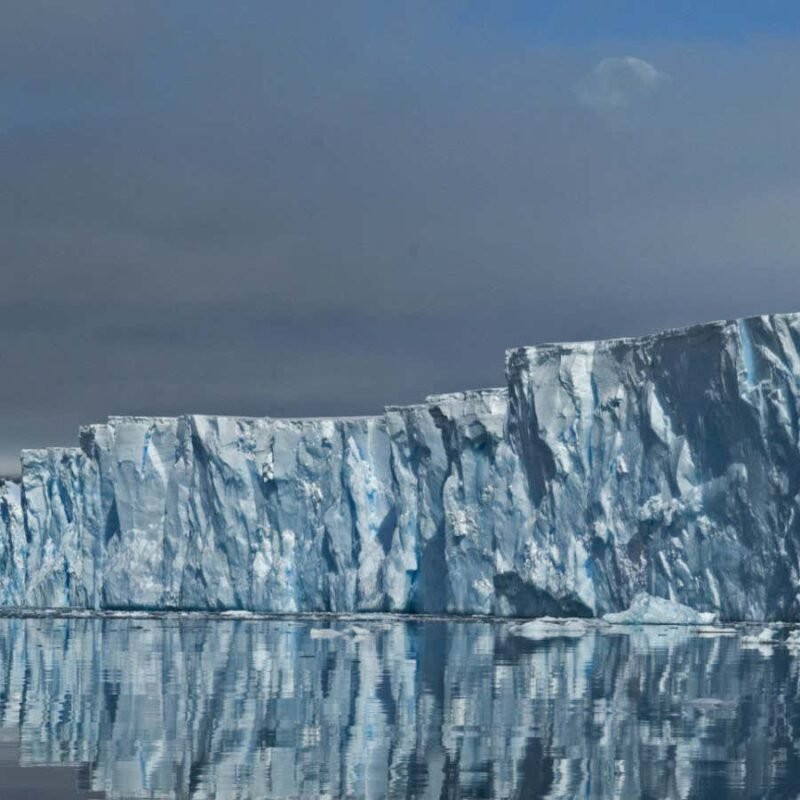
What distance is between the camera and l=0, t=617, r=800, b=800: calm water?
27.1 ft

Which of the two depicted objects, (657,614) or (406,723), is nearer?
(406,723)

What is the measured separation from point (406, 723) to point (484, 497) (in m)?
21.7

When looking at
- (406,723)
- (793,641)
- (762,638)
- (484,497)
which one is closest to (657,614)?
(762,638)

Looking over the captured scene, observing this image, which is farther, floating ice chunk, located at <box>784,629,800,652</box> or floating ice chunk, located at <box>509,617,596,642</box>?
floating ice chunk, located at <box>509,617,596,642</box>

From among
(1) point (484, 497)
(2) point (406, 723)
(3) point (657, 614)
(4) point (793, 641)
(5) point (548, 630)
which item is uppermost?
(1) point (484, 497)

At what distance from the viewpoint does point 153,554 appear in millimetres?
42688

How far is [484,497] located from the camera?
1280 inches

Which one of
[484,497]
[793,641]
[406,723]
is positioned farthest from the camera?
[484,497]

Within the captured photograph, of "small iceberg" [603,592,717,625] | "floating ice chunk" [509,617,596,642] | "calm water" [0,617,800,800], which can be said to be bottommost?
"calm water" [0,617,800,800]

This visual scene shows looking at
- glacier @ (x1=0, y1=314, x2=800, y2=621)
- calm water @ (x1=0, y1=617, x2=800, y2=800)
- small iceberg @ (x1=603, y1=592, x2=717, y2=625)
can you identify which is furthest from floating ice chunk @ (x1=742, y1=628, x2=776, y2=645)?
small iceberg @ (x1=603, y1=592, x2=717, y2=625)

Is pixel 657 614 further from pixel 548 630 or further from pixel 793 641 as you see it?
pixel 793 641

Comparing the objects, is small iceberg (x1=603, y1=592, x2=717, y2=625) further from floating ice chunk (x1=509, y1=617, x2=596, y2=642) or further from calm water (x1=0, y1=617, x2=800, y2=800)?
calm water (x1=0, y1=617, x2=800, y2=800)

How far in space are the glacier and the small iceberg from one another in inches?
18.2

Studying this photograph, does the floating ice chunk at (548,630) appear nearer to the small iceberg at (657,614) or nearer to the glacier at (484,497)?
the small iceberg at (657,614)
